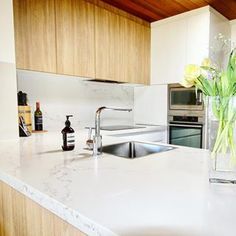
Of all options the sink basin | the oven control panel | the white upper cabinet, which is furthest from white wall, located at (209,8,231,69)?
the sink basin

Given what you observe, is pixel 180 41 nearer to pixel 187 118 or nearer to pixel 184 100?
pixel 184 100

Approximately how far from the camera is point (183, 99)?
2.49 m

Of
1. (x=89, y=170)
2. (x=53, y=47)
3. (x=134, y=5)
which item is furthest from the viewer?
(x=134, y=5)

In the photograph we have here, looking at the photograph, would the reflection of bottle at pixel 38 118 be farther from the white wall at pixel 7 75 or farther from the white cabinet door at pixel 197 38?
the white cabinet door at pixel 197 38

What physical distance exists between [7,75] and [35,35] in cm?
47

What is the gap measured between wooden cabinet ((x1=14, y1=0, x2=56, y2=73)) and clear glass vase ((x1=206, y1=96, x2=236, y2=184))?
1.48m

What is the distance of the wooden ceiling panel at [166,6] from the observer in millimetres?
2133

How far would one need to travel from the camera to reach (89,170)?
80 centimetres

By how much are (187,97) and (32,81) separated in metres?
1.67

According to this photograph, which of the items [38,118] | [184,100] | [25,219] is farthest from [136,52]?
[25,219]

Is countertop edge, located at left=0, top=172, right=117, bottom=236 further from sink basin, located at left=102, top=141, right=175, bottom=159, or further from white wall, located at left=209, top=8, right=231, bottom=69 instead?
white wall, located at left=209, top=8, right=231, bottom=69

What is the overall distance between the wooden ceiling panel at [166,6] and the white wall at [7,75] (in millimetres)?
1107

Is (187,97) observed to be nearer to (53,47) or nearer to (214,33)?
(214,33)

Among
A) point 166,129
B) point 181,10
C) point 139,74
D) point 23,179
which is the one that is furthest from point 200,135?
point 23,179
